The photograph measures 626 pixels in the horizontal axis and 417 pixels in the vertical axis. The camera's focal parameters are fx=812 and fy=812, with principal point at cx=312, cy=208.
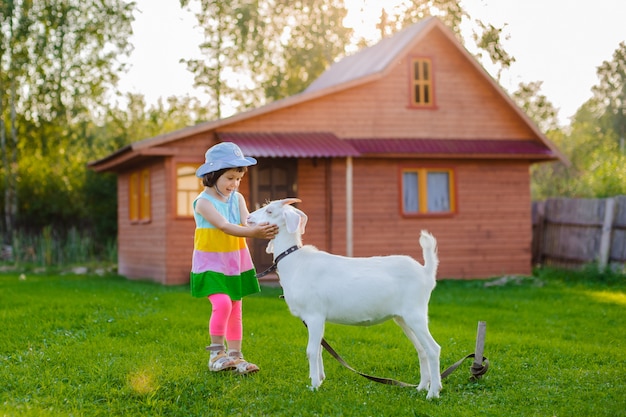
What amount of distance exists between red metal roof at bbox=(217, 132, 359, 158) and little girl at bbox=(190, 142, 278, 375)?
9.14 meters

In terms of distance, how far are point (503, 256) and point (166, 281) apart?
25.4 feet

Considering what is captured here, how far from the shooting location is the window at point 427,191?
60.2 feet

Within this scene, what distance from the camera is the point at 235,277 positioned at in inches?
261

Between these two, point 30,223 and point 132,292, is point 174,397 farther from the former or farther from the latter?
point 30,223

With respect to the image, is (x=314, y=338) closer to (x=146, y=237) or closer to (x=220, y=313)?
(x=220, y=313)

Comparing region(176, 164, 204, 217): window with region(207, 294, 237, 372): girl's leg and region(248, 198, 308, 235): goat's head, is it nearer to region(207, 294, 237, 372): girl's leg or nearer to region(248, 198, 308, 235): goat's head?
region(207, 294, 237, 372): girl's leg

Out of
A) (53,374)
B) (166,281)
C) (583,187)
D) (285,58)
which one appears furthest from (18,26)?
(53,374)

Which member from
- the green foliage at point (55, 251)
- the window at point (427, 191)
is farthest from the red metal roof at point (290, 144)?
the green foliage at point (55, 251)

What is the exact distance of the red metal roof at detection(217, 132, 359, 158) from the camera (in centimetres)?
1622

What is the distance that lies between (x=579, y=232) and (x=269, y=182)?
7182mm

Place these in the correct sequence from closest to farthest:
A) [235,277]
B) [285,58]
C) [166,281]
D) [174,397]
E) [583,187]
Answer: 1. [174,397]
2. [235,277]
3. [166,281]
4. [583,187]
5. [285,58]

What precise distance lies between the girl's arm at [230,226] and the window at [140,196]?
39.8ft

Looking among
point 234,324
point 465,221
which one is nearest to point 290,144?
point 465,221

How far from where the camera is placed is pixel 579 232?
18562mm
